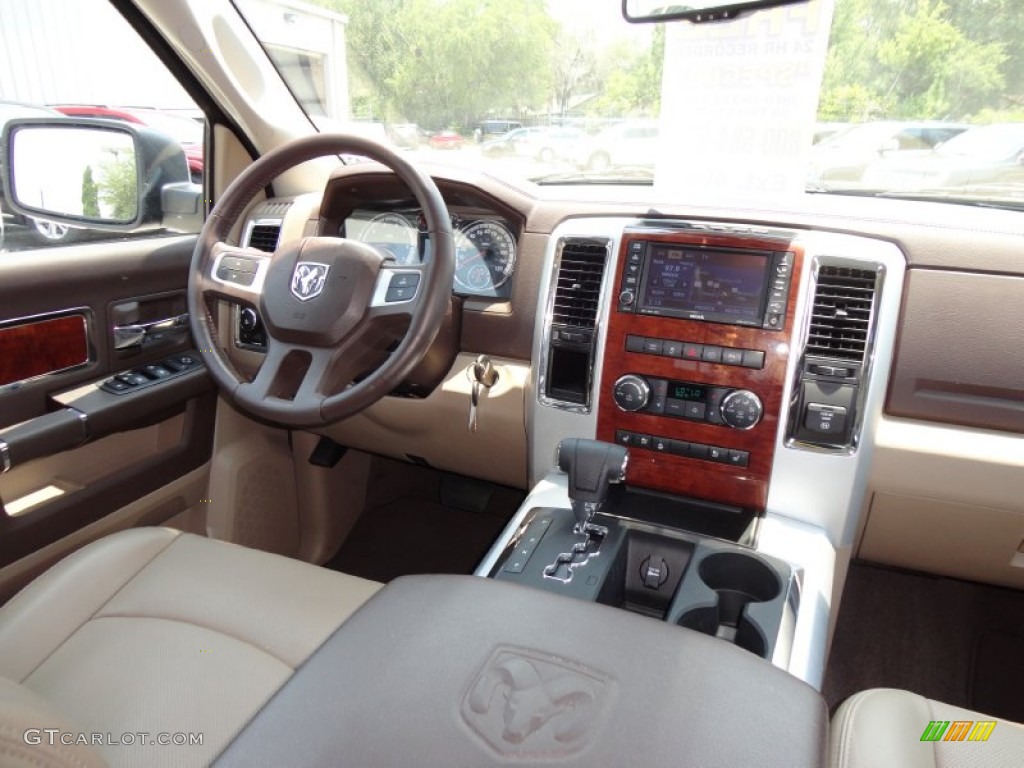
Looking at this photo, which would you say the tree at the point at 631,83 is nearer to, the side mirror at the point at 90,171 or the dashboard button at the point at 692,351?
the dashboard button at the point at 692,351

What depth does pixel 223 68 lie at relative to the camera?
6.75ft

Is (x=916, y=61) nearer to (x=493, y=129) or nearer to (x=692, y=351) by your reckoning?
(x=692, y=351)

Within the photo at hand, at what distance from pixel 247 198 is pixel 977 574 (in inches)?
75.4

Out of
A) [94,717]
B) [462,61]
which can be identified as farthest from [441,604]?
[462,61]

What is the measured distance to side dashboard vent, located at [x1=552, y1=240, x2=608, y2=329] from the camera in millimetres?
1771

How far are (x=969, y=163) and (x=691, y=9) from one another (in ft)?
2.27

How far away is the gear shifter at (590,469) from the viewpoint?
5.20 ft

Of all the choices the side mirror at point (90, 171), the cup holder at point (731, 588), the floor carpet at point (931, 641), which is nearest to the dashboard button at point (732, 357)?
the cup holder at point (731, 588)

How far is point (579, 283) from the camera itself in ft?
5.88

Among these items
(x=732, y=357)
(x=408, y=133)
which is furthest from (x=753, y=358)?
(x=408, y=133)

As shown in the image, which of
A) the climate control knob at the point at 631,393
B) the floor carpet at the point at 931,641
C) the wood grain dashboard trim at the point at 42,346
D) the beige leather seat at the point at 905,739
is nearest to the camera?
the beige leather seat at the point at 905,739

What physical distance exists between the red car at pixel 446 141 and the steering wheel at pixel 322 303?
72cm

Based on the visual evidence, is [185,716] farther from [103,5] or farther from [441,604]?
[103,5]

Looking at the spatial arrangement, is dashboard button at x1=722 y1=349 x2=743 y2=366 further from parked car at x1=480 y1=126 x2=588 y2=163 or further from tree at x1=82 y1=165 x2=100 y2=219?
tree at x1=82 y1=165 x2=100 y2=219
